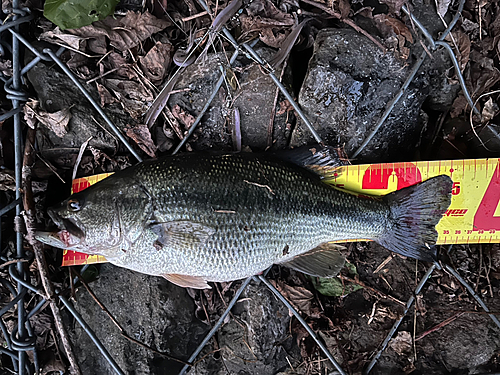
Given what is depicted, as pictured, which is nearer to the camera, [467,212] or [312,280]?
[467,212]

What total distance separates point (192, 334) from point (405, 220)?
6.48 ft

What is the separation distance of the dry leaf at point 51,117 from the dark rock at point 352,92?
1791mm

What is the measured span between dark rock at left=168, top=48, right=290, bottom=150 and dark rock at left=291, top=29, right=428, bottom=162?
25 cm

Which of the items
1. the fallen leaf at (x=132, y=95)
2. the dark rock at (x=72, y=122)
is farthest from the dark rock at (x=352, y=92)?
the dark rock at (x=72, y=122)

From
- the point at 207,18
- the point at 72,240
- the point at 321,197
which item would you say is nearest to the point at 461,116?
the point at 321,197

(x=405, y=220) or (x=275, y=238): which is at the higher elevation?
(x=405, y=220)

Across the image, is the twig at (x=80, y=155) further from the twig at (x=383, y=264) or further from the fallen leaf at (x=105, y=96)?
the twig at (x=383, y=264)

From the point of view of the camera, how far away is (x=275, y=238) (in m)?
2.30

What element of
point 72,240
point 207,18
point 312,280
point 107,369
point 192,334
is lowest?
point 107,369

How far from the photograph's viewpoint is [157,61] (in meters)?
2.54

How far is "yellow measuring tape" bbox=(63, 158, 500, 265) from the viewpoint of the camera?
8.30 ft

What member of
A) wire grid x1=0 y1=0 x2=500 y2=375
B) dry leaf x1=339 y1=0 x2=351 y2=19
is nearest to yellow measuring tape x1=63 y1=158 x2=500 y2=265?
wire grid x1=0 y1=0 x2=500 y2=375

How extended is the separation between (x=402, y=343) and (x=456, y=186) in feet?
4.46

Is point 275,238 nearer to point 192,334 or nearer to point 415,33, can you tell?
point 192,334
